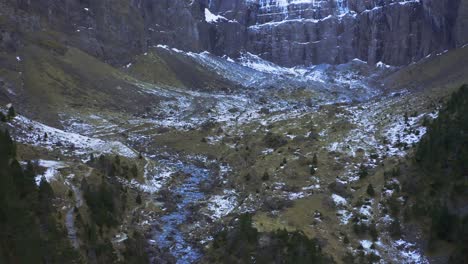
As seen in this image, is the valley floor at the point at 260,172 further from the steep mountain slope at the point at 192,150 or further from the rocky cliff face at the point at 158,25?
the rocky cliff face at the point at 158,25

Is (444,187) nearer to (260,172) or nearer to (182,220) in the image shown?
(260,172)

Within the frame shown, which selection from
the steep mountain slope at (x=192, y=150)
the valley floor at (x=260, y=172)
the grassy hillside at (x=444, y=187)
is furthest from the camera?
the valley floor at (x=260, y=172)

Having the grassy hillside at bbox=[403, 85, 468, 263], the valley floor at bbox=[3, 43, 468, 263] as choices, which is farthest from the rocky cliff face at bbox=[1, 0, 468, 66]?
the grassy hillside at bbox=[403, 85, 468, 263]

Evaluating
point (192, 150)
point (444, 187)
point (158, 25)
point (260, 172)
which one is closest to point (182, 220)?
point (260, 172)

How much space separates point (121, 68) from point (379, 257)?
401ft

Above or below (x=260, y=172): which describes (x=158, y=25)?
above

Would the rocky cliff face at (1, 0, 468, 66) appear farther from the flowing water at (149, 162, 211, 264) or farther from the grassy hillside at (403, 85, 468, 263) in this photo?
the grassy hillside at (403, 85, 468, 263)

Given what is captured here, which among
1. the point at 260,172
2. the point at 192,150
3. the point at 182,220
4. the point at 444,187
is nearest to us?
the point at 444,187

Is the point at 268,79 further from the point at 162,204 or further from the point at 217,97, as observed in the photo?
the point at 162,204

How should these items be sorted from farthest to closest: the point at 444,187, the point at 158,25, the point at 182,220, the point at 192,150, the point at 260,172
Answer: the point at 158,25 < the point at 192,150 < the point at 260,172 < the point at 182,220 < the point at 444,187

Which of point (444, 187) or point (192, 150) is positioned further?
point (192, 150)

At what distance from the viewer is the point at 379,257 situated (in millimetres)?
40750

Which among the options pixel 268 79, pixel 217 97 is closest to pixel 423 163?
pixel 217 97

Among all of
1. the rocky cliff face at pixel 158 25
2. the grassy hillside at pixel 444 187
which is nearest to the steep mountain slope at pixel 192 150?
the rocky cliff face at pixel 158 25
